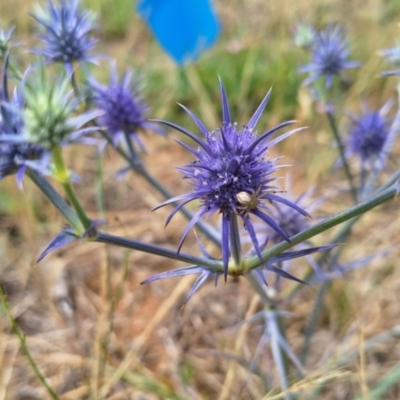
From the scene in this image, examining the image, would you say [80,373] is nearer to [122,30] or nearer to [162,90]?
[162,90]

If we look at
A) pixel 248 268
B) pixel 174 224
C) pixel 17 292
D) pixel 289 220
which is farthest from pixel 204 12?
pixel 248 268

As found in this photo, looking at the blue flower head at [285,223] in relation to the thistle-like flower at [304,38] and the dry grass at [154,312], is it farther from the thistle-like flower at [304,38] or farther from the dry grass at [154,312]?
the thistle-like flower at [304,38]

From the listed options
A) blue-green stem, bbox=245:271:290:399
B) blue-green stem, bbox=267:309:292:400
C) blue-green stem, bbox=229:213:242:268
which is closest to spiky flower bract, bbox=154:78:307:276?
blue-green stem, bbox=229:213:242:268

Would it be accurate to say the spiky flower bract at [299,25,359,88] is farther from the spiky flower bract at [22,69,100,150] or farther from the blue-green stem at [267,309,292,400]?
the spiky flower bract at [22,69,100,150]

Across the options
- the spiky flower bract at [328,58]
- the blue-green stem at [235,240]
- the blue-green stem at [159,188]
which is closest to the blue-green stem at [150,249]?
the blue-green stem at [235,240]

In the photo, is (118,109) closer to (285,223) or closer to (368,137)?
(285,223)

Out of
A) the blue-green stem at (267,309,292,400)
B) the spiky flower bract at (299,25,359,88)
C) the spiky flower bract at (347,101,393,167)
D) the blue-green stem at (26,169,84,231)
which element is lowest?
the blue-green stem at (267,309,292,400)
